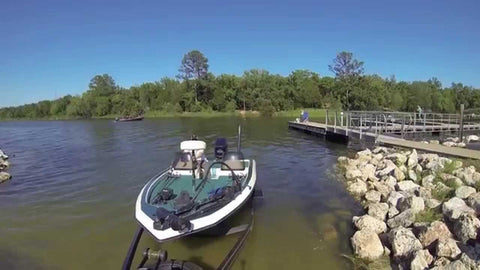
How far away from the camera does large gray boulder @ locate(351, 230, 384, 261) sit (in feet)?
24.2

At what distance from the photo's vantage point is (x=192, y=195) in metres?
8.66

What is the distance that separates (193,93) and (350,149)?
60.9 meters

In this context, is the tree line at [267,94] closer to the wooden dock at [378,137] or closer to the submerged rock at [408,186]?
the wooden dock at [378,137]

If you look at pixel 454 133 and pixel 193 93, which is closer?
pixel 454 133

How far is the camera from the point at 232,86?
8200 cm

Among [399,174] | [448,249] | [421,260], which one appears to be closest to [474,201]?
[448,249]

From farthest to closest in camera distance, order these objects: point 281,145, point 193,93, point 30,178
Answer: point 193,93, point 281,145, point 30,178

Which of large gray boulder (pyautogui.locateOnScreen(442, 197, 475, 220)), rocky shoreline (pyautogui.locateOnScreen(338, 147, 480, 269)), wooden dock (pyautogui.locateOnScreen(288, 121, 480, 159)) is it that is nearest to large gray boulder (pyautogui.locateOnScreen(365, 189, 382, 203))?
rocky shoreline (pyautogui.locateOnScreen(338, 147, 480, 269))

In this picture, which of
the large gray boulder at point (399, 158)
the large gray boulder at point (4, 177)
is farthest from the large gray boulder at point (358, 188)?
the large gray boulder at point (4, 177)

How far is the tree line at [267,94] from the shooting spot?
3007 inches

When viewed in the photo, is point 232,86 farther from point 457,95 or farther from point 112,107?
point 457,95

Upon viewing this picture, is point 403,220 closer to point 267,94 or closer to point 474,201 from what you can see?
point 474,201

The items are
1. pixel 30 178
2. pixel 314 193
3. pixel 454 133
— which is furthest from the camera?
pixel 454 133

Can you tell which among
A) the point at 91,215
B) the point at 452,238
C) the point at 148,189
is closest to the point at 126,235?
the point at 148,189
